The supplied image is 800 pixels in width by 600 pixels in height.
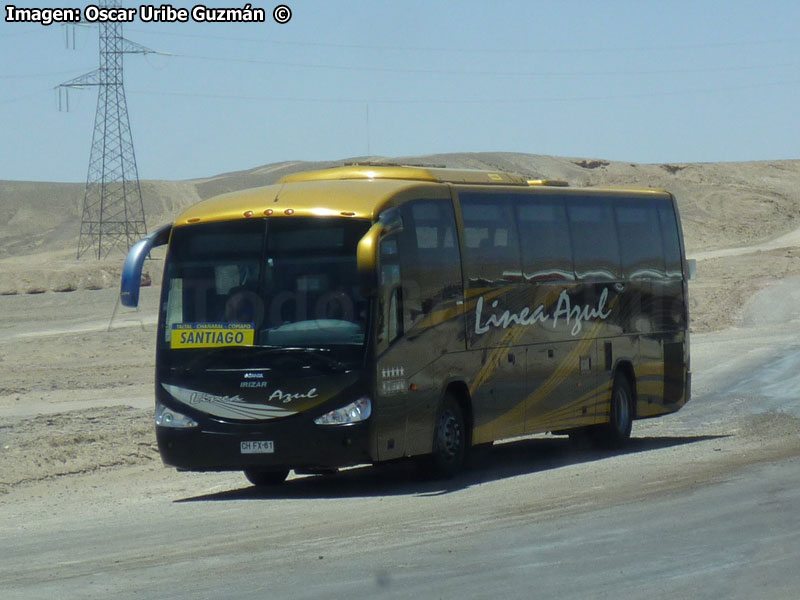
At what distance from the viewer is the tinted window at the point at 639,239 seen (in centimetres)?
1765

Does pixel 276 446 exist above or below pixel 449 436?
above

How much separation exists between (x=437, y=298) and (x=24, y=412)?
11.1m

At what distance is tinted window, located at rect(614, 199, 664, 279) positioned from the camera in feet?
57.9

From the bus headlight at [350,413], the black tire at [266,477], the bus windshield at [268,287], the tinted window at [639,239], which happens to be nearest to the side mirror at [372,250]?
the bus windshield at [268,287]

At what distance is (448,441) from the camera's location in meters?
14.0

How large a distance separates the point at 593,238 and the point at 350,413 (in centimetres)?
547

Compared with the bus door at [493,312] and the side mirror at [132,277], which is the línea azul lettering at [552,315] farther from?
the side mirror at [132,277]

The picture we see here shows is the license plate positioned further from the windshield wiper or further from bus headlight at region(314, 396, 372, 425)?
the windshield wiper

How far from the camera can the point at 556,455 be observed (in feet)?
55.4

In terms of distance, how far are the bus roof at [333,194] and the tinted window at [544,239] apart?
2.65ft

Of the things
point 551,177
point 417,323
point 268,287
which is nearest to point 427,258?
point 417,323

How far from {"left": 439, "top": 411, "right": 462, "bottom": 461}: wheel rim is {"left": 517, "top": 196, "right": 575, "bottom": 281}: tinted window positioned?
88.6 inches

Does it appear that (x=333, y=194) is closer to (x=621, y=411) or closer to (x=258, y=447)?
(x=258, y=447)

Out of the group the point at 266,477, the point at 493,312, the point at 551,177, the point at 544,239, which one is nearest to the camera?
the point at 266,477
